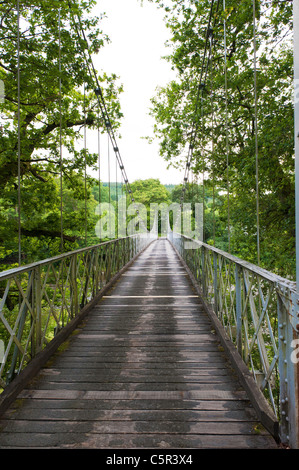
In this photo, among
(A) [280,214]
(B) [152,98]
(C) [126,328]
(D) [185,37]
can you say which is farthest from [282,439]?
(B) [152,98]

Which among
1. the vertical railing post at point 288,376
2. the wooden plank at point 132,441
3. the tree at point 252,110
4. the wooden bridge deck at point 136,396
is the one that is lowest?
the wooden bridge deck at point 136,396

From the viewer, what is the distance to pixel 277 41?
20.5 feet

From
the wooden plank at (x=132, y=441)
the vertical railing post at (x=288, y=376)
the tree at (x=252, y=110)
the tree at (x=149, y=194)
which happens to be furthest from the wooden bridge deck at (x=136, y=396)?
the tree at (x=149, y=194)

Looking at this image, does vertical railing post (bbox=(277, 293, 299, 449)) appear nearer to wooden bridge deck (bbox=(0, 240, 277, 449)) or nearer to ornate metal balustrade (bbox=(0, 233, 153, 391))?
wooden bridge deck (bbox=(0, 240, 277, 449))

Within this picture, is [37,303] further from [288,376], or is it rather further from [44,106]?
[44,106]

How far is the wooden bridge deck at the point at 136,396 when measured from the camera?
1522 mm

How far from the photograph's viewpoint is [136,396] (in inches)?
74.7

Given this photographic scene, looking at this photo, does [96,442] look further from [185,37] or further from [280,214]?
[185,37]

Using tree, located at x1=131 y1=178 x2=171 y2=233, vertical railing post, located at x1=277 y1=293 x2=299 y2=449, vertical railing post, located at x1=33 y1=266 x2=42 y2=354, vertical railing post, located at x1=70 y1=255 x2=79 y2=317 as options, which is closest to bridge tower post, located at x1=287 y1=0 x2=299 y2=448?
vertical railing post, located at x1=277 y1=293 x2=299 y2=449

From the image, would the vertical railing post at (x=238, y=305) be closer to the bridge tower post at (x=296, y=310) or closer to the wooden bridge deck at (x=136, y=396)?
the wooden bridge deck at (x=136, y=396)

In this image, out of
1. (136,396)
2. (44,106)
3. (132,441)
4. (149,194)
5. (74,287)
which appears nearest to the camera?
(132,441)

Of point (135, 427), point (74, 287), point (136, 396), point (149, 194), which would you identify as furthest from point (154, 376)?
point (149, 194)

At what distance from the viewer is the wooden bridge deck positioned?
1.52 meters

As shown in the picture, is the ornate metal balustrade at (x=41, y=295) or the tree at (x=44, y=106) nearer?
the ornate metal balustrade at (x=41, y=295)
